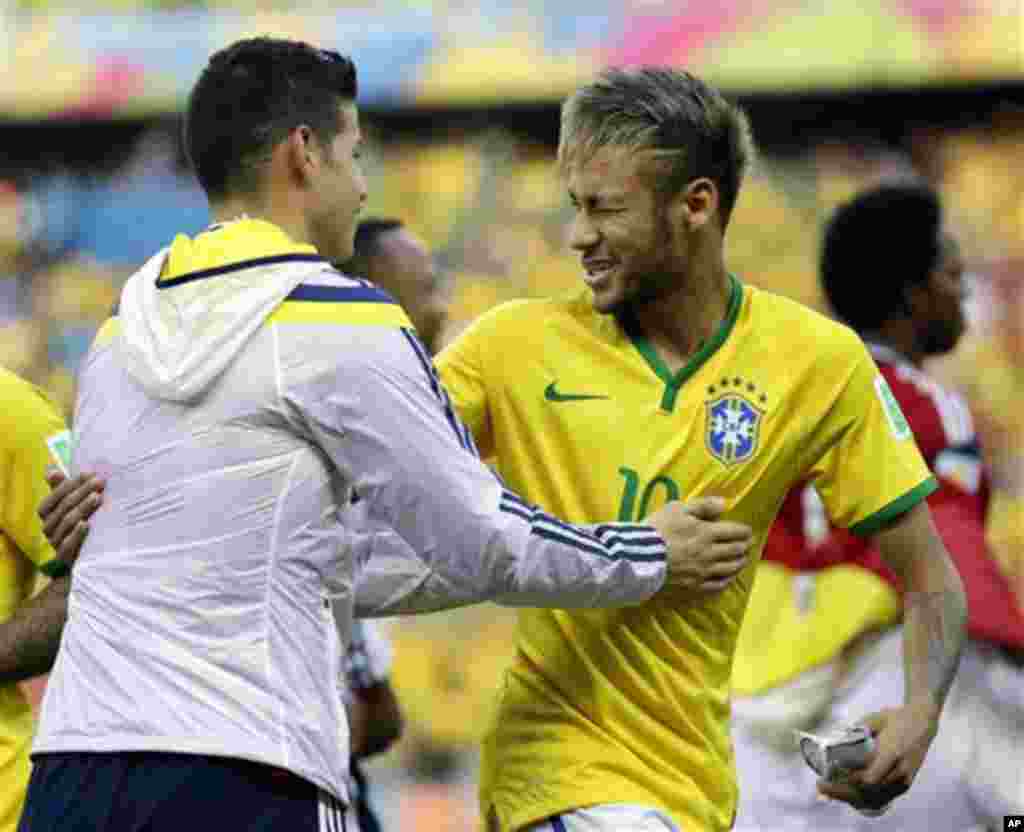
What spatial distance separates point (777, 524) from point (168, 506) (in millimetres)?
3418

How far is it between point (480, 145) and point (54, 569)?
24.2 ft

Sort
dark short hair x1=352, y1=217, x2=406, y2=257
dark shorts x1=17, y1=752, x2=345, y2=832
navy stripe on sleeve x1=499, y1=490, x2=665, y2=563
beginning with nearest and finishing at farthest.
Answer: dark shorts x1=17, y1=752, x2=345, y2=832
navy stripe on sleeve x1=499, y1=490, x2=665, y2=563
dark short hair x1=352, y1=217, x2=406, y2=257

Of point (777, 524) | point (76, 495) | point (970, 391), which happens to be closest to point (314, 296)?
point (76, 495)

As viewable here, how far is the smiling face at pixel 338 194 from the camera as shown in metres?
3.83

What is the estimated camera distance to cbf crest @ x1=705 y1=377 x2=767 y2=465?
4.25 m

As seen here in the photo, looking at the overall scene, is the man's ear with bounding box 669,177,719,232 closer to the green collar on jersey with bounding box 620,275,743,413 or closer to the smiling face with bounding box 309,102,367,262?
the green collar on jersey with bounding box 620,275,743,413

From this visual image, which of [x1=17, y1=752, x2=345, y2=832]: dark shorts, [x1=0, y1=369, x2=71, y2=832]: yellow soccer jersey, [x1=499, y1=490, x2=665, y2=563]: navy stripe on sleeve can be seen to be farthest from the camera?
[x1=0, y1=369, x2=71, y2=832]: yellow soccer jersey

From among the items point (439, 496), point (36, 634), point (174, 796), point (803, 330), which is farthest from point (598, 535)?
point (36, 634)

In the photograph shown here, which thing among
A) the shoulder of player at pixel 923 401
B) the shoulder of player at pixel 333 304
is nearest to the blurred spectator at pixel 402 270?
the shoulder of player at pixel 923 401

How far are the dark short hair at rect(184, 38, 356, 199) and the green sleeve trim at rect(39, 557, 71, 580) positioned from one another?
851 mm

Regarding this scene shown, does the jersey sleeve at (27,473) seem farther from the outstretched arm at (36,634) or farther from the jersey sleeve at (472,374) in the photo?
the jersey sleeve at (472,374)

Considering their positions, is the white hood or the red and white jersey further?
the red and white jersey

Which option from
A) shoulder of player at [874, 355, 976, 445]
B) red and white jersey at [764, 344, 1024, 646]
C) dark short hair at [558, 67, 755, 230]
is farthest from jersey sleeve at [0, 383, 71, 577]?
shoulder of player at [874, 355, 976, 445]

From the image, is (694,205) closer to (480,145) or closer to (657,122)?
(657,122)
